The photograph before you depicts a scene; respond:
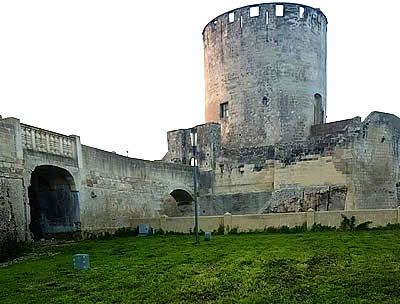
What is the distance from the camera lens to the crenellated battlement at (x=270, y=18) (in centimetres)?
2527

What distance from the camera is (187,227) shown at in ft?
58.6

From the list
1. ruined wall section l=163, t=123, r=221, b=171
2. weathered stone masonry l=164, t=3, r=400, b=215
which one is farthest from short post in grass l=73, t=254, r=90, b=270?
ruined wall section l=163, t=123, r=221, b=171

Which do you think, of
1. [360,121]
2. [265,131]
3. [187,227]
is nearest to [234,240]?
[187,227]

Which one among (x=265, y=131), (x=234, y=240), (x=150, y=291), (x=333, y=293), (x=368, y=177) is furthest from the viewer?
(x=265, y=131)

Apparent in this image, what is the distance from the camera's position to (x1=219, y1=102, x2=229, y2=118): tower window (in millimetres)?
27203

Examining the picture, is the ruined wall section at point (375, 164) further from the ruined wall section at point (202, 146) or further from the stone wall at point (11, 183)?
the stone wall at point (11, 183)

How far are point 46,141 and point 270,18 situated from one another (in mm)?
16541

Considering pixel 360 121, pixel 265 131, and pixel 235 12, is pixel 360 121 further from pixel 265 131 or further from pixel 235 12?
pixel 235 12

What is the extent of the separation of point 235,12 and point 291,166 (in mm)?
11232

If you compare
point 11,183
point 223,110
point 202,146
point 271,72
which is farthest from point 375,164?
point 11,183

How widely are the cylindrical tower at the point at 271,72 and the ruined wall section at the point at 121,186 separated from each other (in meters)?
5.99

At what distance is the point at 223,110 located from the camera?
27.5 metres

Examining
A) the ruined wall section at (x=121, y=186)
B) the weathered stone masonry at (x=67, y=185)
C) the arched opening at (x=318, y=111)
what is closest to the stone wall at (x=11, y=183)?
the weathered stone masonry at (x=67, y=185)

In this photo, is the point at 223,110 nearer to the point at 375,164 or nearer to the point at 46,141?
the point at 375,164
